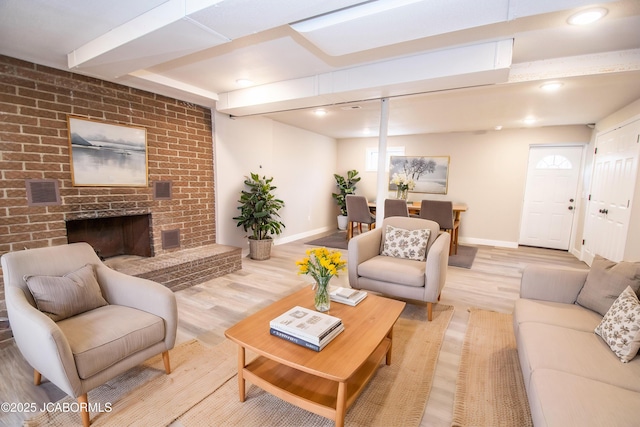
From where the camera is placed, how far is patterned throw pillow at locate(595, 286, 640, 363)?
1.42m

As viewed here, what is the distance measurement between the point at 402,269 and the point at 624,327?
1.46m

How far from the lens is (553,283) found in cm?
210

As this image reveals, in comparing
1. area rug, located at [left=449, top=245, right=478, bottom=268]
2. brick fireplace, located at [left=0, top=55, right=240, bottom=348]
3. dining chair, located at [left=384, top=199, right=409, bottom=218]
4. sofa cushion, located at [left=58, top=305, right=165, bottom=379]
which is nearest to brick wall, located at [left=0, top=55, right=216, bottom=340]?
brick fireplace, located at [left=0, top=55, right=240, bottom=348]

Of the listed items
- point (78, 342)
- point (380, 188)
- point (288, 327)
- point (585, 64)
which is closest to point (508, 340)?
point (288, 327)

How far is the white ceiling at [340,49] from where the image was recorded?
5.42ft

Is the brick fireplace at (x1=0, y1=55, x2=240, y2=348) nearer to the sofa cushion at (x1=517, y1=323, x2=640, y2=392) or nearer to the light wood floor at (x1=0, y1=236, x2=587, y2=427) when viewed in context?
the light wood floor at (x1=0, y1=236, x2=587, y2=427)

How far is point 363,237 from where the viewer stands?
299 centimetres

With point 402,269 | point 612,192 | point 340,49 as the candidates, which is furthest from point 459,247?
point 340,49

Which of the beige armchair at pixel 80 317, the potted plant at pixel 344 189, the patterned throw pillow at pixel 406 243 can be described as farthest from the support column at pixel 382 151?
the potted plant at pixel 344 189

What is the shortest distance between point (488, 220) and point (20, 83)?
689 cm

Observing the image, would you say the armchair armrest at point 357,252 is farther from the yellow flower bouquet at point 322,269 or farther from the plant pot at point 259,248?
the plant pot at point 259,248

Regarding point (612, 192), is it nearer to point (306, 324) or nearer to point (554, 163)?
point (554, 163)

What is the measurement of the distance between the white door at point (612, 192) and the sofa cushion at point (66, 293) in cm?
533

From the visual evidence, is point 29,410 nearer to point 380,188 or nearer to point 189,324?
point 189,324
